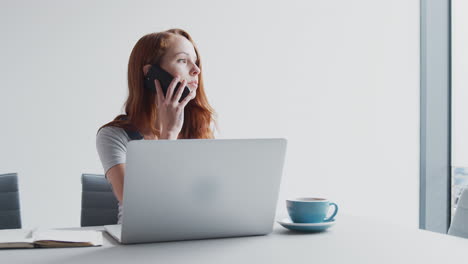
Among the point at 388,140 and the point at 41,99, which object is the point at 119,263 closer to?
the point at 41,99

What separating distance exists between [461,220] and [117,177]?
3.52 feet

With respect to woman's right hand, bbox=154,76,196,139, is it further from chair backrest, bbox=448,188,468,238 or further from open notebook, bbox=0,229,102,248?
chair backrest, bbox=448,188,468,238

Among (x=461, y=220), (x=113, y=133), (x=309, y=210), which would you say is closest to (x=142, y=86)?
(x=113, y=133)

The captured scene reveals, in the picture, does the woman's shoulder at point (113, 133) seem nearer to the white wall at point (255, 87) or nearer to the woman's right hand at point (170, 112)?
the woman's right hand at point (170, 112)

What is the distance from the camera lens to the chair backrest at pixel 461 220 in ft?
5.20

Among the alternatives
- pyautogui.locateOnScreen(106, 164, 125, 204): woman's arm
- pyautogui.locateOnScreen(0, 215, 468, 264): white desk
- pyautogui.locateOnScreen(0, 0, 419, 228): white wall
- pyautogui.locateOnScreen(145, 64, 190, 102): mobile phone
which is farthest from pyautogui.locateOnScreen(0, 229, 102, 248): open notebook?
pyautogui.locateOnScreen(0, 0, 419, 228): white wall

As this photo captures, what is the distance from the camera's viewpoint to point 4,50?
279 cm

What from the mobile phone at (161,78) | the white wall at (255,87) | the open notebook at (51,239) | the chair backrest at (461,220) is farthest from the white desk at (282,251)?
the white wall at (255,87)

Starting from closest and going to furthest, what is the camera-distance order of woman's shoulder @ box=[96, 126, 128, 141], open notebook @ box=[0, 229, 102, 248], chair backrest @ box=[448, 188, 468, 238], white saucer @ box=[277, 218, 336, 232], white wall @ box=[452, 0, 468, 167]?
1. open notebook @ box=[0, 229, 102, 248]
2. white saucer @ box=[277, 218, 336, 232]
3. chair backrest @ box=[448, 188, 468, 238]
4. woman's shoulder @ box=[96, 126, 128, 141]
5. white wall @ box=[452, 0, 468, 167]

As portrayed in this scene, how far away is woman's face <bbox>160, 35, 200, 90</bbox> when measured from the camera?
1960 millimetres

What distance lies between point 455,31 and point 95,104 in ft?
8.08

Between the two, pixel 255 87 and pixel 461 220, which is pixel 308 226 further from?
pixel 255 87

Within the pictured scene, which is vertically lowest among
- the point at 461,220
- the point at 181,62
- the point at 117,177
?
the point at 461,220

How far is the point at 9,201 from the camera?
1.85 meters
